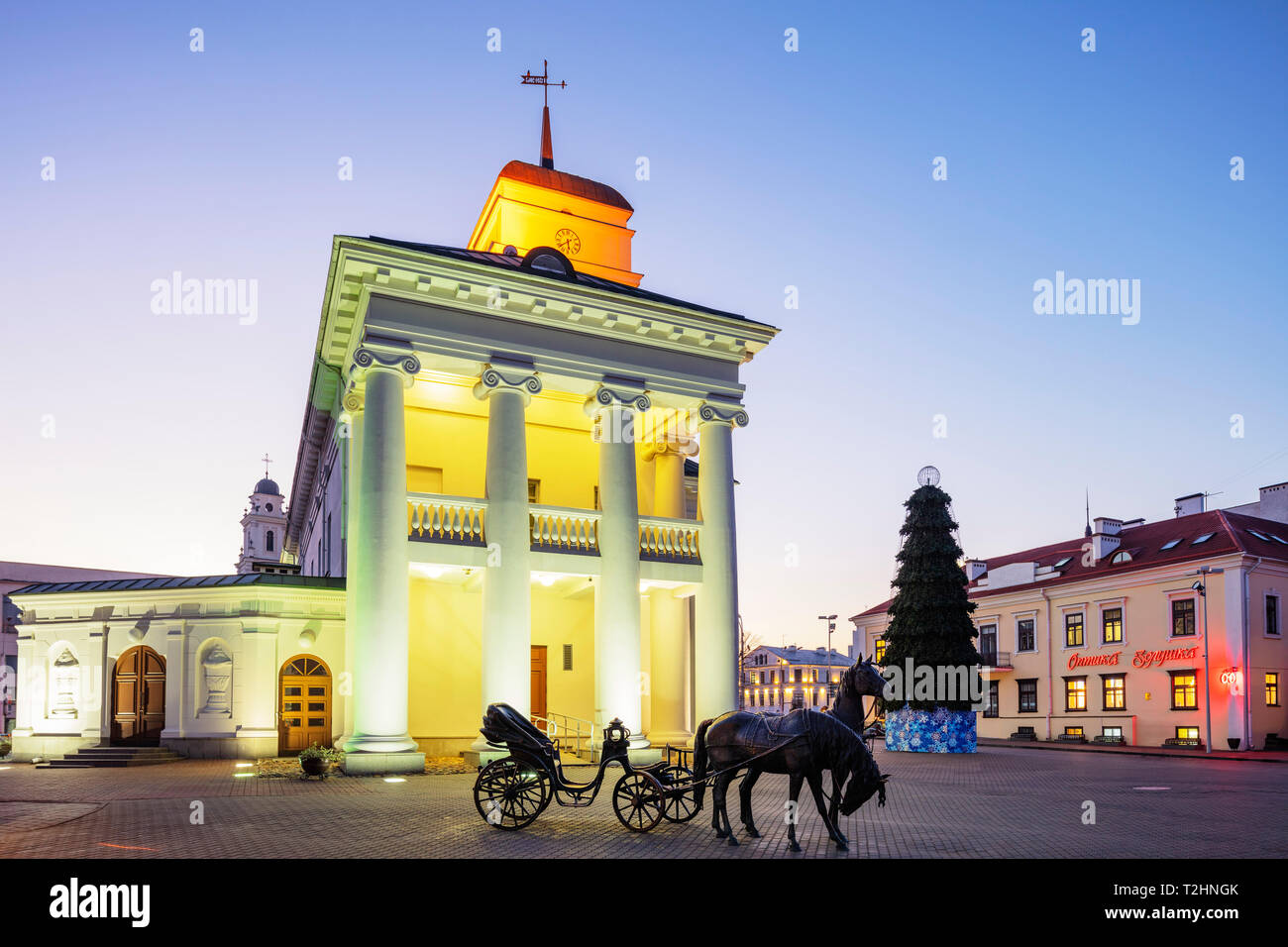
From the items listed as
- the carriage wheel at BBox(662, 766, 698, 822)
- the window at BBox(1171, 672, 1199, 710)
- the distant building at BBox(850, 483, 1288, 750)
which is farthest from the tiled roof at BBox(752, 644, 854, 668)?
the carriage wheel at BBox(662, 766, 698, 822)

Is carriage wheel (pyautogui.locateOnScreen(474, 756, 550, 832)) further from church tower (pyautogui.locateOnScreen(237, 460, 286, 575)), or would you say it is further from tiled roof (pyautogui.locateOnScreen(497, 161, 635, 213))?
church tower (pyautogui.locateOnScreen(237, 460, 286, 575))

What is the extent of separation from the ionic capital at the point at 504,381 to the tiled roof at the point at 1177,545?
28122 mm

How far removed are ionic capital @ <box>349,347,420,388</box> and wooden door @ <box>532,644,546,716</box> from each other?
9.22 meters

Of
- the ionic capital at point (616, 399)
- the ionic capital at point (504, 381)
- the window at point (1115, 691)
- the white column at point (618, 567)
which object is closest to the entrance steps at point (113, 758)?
the white column at point (618, 567)

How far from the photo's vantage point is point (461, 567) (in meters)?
22.9

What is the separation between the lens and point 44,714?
26.3 m

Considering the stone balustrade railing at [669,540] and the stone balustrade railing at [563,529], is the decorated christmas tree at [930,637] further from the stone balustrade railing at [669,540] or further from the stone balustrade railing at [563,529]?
the stone balustrade railing at [563,529]

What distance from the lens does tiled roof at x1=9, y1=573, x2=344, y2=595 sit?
25.6 m

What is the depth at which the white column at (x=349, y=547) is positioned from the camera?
75.7 feet

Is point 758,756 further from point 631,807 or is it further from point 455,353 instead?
point 455,353

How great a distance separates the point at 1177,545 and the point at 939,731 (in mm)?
18574

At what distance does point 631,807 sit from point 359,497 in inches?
442

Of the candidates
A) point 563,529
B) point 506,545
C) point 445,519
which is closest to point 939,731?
point 563,529
